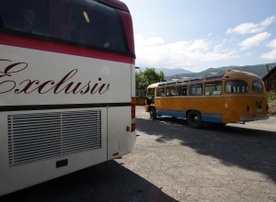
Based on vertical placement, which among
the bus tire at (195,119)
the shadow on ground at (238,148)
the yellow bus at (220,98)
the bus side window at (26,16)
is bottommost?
the shadow on ground at (238,148)

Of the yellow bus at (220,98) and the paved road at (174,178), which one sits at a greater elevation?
the yellow bus at (220,98)

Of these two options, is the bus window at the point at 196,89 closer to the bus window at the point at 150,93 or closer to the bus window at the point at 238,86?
the bus window at the point at 238,86

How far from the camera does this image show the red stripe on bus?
11.3ft

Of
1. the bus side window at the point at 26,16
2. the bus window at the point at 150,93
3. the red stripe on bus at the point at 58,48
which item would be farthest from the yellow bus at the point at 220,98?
the bus side window at the point at 26,16

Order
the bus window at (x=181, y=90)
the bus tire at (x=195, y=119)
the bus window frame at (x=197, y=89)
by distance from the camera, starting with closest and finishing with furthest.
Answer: the bus window frame at (x=197, y=89) < the bus tire at (x=195, y=119) < the bus window at (x=181, y=90)

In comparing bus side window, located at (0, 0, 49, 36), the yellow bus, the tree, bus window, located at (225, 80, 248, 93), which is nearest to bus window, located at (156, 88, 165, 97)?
the yellow bus

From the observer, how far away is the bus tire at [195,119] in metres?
13.0

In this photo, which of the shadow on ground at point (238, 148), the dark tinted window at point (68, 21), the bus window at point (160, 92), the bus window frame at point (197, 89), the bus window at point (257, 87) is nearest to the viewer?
the dark tinted window at point (68, 21)

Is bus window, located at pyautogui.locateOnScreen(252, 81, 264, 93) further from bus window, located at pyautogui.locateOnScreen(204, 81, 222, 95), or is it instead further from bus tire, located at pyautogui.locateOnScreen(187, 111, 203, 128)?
bus tire, located at pyautogui.locateOnScreen(187, 111, 203, 128)

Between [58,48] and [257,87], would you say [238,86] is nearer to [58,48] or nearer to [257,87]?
[257,87]

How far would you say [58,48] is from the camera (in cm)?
403

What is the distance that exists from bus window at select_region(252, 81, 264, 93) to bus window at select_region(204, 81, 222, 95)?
1450mm

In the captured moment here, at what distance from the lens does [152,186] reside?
16.3ft

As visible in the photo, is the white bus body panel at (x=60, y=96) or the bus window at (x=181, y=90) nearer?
the white bus body panel at (x=60, y=96)
